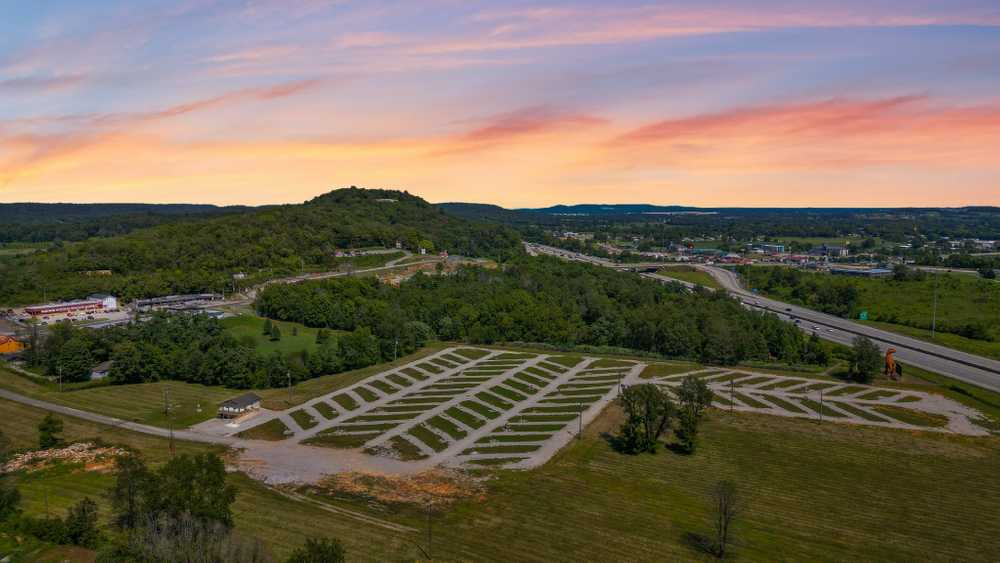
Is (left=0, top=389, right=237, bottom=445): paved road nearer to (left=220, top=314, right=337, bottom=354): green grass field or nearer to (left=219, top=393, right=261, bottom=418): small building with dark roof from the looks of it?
(left=219, top=393, right=261, bottom=418): small building with dark roof

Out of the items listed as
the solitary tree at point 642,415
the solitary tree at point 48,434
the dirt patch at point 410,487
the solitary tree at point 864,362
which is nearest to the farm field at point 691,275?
the solitary tree at point 864,362

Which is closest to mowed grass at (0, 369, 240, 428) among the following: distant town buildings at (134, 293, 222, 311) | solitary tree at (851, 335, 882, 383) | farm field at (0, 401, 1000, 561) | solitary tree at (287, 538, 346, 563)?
farm field at (0, 401, 1000, 561)

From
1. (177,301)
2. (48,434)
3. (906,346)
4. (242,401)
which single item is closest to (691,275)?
(906,346)

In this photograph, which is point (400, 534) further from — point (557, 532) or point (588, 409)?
point (588, 409)

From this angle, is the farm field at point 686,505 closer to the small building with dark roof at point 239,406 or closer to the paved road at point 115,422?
the paved road at point 115,422

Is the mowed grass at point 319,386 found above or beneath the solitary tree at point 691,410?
beneath

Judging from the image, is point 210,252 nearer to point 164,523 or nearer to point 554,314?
point 554,314

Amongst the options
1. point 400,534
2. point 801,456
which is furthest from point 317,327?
point 801,456
